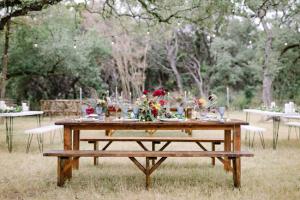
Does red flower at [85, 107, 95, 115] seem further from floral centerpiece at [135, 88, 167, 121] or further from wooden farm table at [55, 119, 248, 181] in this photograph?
floral centerpiece at [135, 88, 167, 121]

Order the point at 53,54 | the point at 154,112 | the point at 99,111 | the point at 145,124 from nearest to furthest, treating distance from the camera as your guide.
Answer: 1. the point at 145,124
2. the point at 154,112
3. the point at 99,111
4. the point at 53,54

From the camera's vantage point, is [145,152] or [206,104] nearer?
[145,152]

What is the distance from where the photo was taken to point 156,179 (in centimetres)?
572

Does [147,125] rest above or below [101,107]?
below

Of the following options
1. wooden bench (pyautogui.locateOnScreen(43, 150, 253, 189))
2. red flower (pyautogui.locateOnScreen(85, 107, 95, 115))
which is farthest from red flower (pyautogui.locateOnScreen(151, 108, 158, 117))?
red flower (pyautogui.locateOnScreen(85, 107, 95, 115))

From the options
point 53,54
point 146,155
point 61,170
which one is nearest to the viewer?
point 146,155

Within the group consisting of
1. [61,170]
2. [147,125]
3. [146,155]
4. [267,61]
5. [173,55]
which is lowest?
[61,170]

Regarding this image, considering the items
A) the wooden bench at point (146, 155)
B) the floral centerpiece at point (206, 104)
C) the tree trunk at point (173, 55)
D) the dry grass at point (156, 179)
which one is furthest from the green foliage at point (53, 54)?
the wooden bench at point (146, 155)

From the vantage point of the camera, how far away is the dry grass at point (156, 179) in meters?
4.84

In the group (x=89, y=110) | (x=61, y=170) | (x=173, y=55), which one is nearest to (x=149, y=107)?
(x=89, y=110)

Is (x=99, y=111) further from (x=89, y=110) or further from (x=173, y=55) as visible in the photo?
(x=173, y=55)

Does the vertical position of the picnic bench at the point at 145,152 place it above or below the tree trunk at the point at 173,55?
below

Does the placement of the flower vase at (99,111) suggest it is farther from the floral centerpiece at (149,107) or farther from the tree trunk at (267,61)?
the tree trunk at (267,61)

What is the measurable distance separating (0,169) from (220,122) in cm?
315
